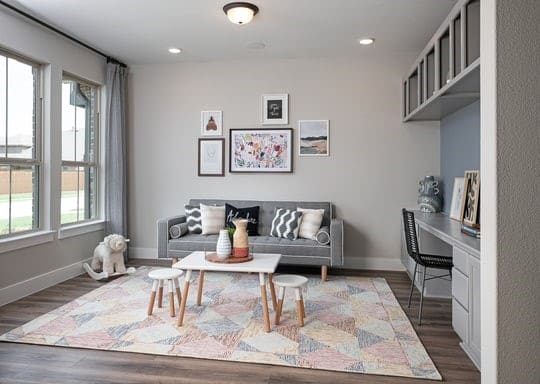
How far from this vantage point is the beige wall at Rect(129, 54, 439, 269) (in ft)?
15.3

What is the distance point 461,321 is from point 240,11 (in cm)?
307

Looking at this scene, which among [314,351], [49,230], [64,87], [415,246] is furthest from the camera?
[64,87]

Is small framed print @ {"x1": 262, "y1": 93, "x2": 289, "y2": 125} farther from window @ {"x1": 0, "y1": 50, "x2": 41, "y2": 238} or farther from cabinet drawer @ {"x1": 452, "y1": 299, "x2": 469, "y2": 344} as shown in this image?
cabinet drawer @ {"x1": 452, "y1": 299, "x2": 469, "y2": 344}

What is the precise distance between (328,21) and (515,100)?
8.59 feet

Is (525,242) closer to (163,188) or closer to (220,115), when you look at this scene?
(220,115)

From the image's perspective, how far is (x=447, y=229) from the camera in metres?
3.05

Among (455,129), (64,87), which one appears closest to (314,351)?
(455,129)

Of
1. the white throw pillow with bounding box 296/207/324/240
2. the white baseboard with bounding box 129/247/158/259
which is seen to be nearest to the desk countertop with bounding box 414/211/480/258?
the white throw pillow with bounding box 296/207/324/240

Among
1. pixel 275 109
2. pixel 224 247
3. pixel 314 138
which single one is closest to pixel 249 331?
pixel 224 247

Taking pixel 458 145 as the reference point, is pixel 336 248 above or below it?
below

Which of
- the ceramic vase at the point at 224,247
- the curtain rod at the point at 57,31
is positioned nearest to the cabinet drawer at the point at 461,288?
the ceramic vase at the point at 224,247

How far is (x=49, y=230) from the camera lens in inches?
154

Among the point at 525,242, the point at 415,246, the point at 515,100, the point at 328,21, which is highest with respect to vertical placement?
the point at 328,21

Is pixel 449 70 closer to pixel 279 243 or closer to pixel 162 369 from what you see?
pixel 279 243
